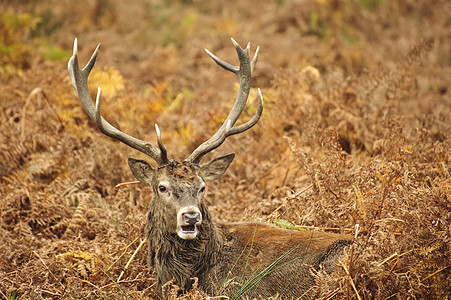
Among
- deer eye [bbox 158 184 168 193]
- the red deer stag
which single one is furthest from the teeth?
deer eye [bbox 158 184 168 193]

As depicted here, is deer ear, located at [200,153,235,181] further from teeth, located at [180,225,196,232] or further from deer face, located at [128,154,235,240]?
teeth, located at [180,225,196,232]

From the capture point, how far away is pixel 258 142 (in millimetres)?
7594

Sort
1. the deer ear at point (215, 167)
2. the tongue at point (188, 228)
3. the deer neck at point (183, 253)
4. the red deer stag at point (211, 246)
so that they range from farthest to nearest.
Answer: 1. the deer ear at point (215, 167)
2. the deer neck at point (183, 253)
3. the red deer stag at point (211, 246)
4. the tongue at point (188, 228)

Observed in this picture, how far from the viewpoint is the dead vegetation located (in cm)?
455

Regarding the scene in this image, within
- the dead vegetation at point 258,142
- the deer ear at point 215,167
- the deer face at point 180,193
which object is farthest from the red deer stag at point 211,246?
the dead vegetation at point 258,142

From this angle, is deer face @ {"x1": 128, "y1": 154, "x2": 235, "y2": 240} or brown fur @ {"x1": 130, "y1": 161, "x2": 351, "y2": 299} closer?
deer face @ {"x1": 128, "y1": 154, "x2": 235, "y2": 240}

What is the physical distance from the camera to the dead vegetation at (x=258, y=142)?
4.55 m

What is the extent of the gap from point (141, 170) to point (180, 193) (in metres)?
0.67

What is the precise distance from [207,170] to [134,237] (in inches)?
43.6

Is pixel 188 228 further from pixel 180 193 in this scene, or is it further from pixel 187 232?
pixel 180 193

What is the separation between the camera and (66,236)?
5.70 m

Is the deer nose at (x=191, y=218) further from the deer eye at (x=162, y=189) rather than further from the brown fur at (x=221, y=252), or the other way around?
the deer eye at (x=162, y=189)

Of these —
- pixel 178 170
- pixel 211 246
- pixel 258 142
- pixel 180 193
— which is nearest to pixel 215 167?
pixel 178 170

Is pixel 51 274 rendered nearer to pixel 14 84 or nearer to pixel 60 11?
pixel 14 84
